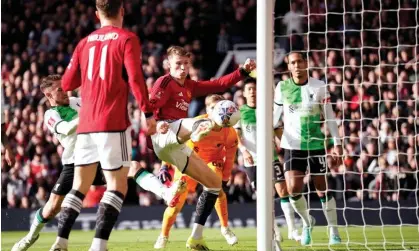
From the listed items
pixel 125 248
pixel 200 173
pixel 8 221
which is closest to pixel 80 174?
pixel 200 173

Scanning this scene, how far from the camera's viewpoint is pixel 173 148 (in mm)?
8172

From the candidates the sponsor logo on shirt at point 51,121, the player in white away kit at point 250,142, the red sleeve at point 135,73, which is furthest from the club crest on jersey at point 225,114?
the player in white away kit at point 250,142

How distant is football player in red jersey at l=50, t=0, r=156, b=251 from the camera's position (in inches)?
258

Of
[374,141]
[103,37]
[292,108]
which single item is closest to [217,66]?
[374,141]

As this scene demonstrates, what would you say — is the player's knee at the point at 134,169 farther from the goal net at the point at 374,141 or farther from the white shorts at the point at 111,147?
A: the goal net at the point at 374,141

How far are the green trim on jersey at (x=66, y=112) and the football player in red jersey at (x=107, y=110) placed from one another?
1.62 metres

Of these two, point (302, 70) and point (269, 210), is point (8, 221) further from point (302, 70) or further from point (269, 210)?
point (269, 210)

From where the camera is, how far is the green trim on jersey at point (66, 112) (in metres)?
8.48

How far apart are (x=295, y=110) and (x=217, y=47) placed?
8.08 meters

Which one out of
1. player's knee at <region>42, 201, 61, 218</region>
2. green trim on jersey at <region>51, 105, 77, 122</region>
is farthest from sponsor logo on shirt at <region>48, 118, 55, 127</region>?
player's knee at <region>42, 201, 61, 218</region>

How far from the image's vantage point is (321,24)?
1756 centimetres

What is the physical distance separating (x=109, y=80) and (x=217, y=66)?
11114 millimetres

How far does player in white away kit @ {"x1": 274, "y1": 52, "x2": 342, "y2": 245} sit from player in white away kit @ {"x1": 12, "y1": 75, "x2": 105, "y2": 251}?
2.24m

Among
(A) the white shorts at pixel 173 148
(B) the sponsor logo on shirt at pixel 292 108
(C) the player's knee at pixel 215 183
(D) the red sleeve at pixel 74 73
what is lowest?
(C) the player's knee at pixel 215 183
